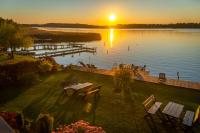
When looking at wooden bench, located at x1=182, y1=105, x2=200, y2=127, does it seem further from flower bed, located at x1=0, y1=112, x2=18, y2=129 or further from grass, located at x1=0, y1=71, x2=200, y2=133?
flower bed, located at x1=0, y1=112, x2=18, y2=129

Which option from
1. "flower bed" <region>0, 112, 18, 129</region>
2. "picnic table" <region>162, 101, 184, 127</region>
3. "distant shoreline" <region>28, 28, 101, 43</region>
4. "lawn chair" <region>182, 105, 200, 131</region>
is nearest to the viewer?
"flower bed" <region>0, 112, 18, 129</region>

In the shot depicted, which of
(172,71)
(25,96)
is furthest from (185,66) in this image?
(25,96)

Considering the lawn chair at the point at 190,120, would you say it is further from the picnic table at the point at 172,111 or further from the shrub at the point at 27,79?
the shrub at the point at 27,79

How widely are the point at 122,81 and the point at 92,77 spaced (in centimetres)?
497

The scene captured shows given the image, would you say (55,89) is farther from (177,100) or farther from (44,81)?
(177,100)

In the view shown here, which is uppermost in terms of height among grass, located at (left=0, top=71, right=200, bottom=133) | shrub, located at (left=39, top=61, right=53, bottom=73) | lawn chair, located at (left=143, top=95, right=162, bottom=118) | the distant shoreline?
the distant shoreline

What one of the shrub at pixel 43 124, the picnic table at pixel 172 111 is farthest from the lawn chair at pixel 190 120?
the shrub at pixel 43 124

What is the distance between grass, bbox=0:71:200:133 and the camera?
11.4 meters

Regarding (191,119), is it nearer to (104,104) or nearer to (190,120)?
(190,120)

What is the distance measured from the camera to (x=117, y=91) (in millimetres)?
17438

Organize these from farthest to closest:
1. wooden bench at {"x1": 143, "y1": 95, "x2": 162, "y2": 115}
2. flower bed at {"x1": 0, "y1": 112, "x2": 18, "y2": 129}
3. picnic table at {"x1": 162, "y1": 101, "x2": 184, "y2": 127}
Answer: wooden bench at {"x1": 143, "y1": 95, "x2": 162, "y2": 115} → picnic table at {"x1": 162, "y1": 101, "x2": 184, "y2": 127} → flower bed at {"x1": 0, "y1": 112, "x2": 18, "y2": 129}

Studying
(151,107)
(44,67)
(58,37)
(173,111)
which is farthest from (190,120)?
(58,37)

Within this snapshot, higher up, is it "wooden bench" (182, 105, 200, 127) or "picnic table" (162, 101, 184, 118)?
"picnic table" (162, 101, 184, 118)

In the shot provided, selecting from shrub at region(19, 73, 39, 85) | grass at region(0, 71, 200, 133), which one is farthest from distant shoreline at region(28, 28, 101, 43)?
grass at region(0, 71, 200, 133)
